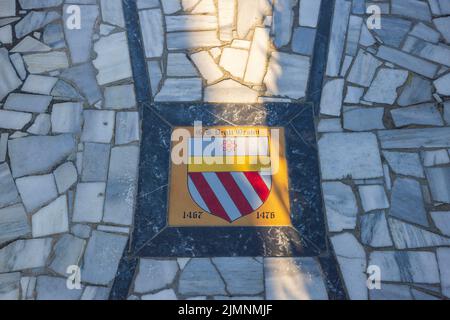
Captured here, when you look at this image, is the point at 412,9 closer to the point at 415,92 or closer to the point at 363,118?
the point at 415,92

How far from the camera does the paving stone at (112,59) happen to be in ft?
14.0

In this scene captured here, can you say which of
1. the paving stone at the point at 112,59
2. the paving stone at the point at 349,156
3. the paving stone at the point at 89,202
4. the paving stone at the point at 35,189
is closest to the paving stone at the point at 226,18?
the paving stone at the point at 112,59

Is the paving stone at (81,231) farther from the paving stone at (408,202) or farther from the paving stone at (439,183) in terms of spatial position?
the paving stone at (439,183)

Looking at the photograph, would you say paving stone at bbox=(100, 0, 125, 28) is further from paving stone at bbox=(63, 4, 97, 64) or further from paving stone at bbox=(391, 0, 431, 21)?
paving stone at bbox=(391, 0, 431, 21)

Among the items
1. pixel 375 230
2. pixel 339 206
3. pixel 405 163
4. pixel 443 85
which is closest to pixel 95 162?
pixel 339 206

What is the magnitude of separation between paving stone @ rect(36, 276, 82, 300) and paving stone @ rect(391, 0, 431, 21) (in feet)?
14.7

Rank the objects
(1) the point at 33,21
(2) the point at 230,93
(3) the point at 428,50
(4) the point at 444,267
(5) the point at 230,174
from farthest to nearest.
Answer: (1) the point at 33,21
(3) the point at 428,50
(2) the point at 230,93
(5) the point at 230,174
(4) the point at 444,267

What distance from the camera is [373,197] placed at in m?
3.75

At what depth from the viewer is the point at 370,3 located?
466cm

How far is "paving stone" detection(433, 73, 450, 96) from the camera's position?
13.8 feet

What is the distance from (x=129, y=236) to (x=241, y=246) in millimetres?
1011

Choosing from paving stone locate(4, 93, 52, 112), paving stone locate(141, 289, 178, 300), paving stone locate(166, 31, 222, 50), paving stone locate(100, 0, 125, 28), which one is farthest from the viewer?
paving stone locate(100, 0, 125, 28)

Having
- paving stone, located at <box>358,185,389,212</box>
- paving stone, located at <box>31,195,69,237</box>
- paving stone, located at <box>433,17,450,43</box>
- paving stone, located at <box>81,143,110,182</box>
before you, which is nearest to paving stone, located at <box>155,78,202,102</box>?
paving stone, located at <box>81,143,110,182</box>

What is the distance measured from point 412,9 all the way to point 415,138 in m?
1.69
